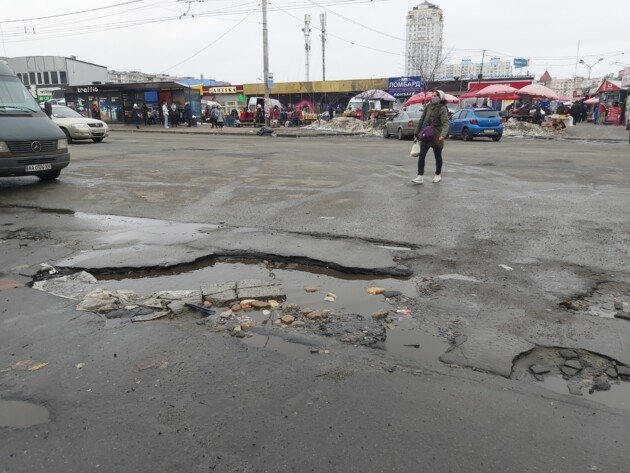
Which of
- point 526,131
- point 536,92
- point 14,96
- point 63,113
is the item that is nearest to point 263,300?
point 14,96

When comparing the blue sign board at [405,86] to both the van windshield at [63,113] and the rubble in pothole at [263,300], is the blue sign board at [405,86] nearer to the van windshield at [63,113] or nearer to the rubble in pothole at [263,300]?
the van windshield at [63,113]

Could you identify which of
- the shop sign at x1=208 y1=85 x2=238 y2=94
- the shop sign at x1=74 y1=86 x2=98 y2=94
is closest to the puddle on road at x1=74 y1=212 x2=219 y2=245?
the shop sign at x1=74 y1=86 x2=98 y2=94

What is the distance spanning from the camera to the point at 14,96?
385 inches

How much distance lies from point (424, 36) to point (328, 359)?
57956 millimetres

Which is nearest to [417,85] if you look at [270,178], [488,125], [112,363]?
[488,125]

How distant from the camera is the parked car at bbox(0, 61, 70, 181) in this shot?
8656 mm

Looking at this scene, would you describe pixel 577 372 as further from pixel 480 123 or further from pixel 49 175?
pixel 480 123

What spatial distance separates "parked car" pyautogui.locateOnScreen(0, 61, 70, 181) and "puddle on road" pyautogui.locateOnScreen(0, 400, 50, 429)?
7309mm

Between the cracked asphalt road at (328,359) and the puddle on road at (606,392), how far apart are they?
93mm

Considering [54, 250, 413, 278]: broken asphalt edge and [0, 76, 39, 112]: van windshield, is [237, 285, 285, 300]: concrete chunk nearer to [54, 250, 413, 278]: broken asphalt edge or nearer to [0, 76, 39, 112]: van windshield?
[54, 250, 413, 278]: broken asphalt edge

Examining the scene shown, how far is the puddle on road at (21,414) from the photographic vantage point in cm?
257

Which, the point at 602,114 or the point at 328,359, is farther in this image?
the point at 602,114

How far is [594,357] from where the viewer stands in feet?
10.6

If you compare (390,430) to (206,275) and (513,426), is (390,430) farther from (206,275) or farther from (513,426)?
(206,275)
